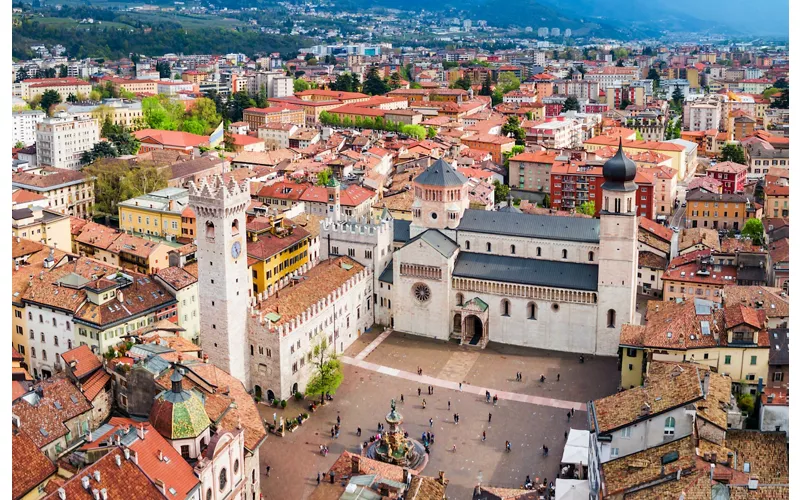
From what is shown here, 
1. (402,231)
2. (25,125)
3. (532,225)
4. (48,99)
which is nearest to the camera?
(532,225)

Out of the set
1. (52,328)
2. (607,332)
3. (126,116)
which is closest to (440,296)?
(607,332)

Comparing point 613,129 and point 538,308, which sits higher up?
point 613,129

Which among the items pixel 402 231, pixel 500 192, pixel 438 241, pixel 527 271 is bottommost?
pixel 527 271

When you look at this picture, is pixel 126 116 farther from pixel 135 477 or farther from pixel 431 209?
pixel 135 477

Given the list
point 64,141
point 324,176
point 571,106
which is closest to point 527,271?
point 324,176

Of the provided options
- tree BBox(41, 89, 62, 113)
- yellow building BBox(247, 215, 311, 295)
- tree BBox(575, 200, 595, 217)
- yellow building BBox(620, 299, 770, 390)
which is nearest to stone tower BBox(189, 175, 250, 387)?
yellow building BBox(247, 215, 311, 295)

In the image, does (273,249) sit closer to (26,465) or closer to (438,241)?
(438,241)

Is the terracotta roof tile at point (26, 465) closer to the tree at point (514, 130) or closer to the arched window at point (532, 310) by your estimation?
the arched window at point (532, 310)
